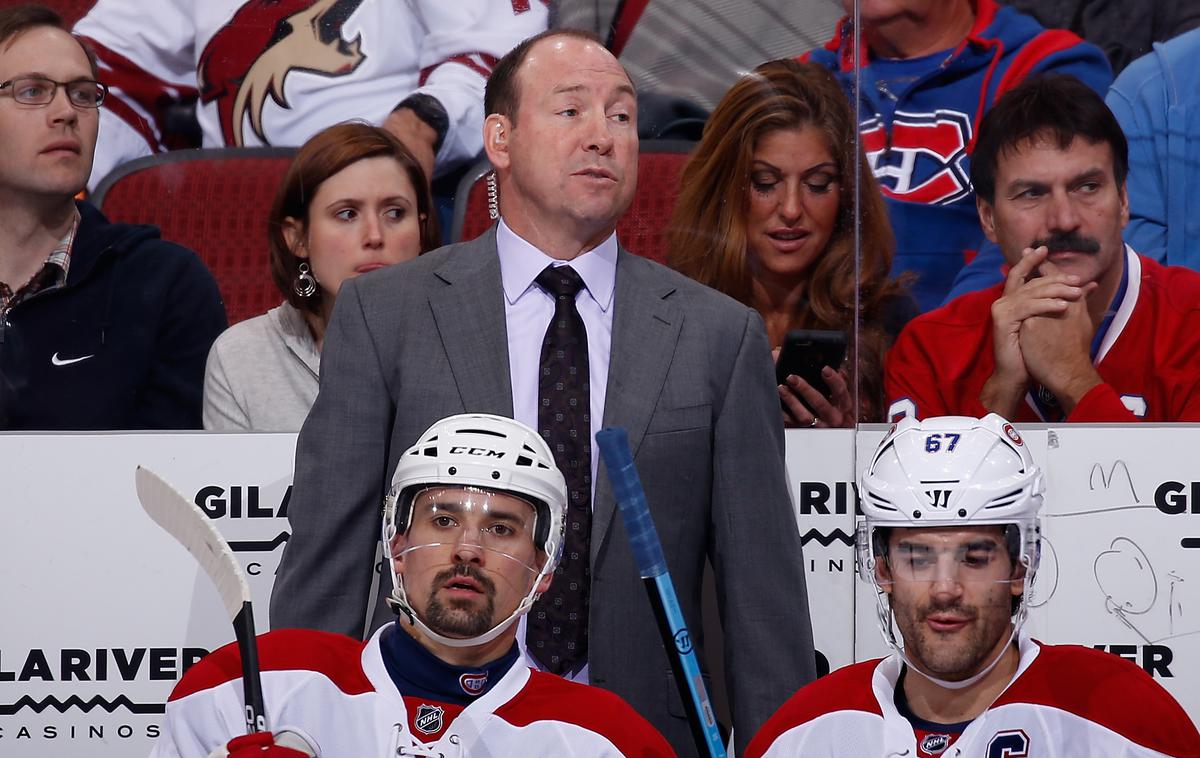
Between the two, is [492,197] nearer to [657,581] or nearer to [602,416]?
[602,416]

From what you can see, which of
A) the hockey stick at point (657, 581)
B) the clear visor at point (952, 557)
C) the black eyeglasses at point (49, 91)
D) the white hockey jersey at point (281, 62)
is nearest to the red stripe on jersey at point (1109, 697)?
the clear visor at point (952, 557)

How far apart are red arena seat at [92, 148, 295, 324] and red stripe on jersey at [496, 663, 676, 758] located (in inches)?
45.7

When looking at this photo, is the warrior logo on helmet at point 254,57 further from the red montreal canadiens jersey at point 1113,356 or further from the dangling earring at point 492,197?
the red montreal canadiens jersey at point 1113,356

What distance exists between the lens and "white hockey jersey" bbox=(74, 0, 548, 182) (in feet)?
10.1

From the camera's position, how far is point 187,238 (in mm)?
3051

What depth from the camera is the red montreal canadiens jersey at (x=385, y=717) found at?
208 centimetres

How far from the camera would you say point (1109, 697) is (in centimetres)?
207

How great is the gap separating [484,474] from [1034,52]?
149cm

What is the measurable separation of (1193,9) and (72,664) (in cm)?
233

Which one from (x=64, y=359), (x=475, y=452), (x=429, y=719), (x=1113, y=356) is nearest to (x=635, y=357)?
(x=475, y=452)

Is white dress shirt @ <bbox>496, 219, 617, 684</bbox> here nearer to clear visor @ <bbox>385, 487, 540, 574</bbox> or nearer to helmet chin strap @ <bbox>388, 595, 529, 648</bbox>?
clear visor @ <bbox>385, 487, 540, 574</bbox>

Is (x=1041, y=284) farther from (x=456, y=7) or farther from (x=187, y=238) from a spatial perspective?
(x=187, y=238)

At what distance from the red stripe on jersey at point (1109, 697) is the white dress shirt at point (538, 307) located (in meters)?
0.79

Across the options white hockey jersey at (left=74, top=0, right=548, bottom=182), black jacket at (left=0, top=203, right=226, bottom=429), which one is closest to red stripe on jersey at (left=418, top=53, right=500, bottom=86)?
white hockey jersey at (left=74, top=0, right=548, bottom=182)
